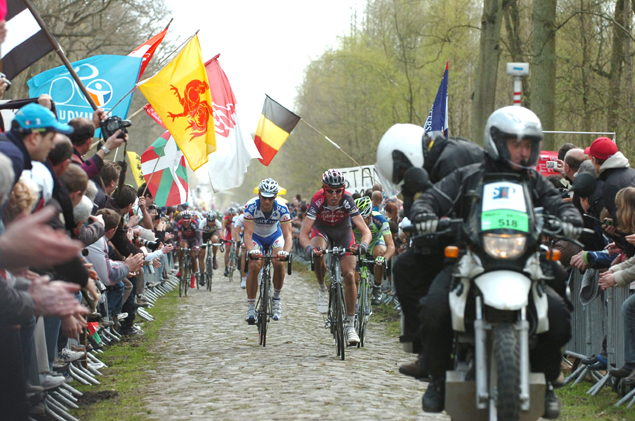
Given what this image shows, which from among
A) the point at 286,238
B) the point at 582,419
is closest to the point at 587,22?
the point at 286,238

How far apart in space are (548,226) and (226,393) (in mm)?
3812

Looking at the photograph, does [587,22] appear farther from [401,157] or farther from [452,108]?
[401,157]

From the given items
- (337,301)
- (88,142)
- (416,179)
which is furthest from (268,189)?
(416,179)

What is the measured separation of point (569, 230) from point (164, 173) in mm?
12271

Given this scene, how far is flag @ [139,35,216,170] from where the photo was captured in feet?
38.3

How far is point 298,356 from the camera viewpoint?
33.1 feet

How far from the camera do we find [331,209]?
10.9m

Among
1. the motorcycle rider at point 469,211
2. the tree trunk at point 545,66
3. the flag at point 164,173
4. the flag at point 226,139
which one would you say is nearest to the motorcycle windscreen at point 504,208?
the motorcycle rider at point 469,211

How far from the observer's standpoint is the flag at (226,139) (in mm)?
14734

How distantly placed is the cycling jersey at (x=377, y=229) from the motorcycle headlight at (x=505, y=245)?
29.7 feet

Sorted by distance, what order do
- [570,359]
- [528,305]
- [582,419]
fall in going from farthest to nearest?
1. [570,359]
2. [582,419]
3. [528,305]

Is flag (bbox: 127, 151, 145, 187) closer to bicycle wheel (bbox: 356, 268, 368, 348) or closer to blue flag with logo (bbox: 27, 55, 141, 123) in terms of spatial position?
blue flag with logo (bbox: 27, 55, 141, 123)

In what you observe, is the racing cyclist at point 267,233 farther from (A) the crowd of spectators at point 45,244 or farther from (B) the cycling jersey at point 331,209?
(A) the crowd of spectators at point 45,244

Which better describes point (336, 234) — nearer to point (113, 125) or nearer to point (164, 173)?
point (113, 125)
